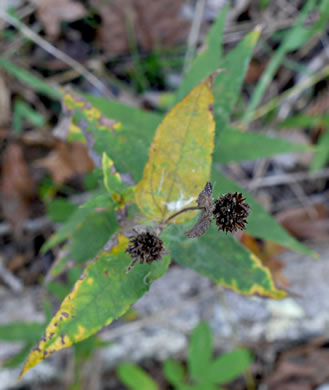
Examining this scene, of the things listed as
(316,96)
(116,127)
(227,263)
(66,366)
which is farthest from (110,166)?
(316,96)

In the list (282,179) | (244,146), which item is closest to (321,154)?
(282,179)

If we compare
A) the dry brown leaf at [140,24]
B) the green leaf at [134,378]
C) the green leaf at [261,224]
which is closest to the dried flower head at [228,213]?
the green leaf at [261,224]

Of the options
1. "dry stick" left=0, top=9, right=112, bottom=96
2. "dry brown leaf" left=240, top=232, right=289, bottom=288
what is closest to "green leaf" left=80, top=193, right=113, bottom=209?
"dry brown leaf" left=240, top=232, right=289, bottom=288

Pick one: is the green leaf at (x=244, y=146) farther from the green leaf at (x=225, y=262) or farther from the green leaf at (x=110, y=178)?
the green leaf at (x=110, y=178)

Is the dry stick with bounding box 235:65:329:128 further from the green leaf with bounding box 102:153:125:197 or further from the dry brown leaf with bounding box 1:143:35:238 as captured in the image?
the green leaf with bounding box 102:153:125:197

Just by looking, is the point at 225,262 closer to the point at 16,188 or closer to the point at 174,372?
the point at 174,372

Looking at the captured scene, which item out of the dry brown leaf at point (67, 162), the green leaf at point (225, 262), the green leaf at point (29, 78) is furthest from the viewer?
the dry brown leaf at point (67, 162)
